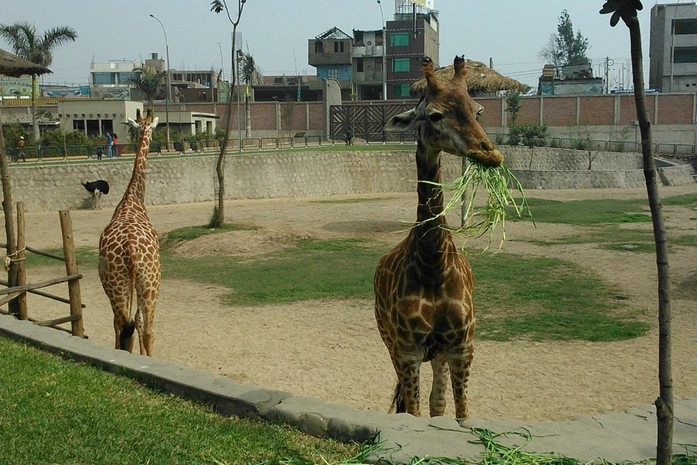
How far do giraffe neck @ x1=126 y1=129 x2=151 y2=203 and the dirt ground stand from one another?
208cm

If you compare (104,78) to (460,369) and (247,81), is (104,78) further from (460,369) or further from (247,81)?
(460,369)

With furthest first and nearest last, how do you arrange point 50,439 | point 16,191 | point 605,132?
point 605,132 < point 16,191 < point 50,439

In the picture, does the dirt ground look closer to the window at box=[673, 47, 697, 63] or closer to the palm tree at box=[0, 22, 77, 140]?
the palm tree at box=[0, 22, 77, 140]

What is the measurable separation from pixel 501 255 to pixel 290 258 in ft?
15.6

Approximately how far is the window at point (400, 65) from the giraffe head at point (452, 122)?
2652 inches

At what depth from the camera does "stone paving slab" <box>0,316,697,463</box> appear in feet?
15.1

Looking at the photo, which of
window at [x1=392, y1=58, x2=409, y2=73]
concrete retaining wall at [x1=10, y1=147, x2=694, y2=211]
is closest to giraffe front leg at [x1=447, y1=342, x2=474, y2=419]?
concrete retaining wall at [x1=10, y1=147, x2=694, y2=211]

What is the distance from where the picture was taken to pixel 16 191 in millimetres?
26531

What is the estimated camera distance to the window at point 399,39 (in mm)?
71250

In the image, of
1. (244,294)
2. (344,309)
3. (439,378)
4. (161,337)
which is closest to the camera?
(439,378)

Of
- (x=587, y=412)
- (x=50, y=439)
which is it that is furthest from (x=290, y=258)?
(x=50, y=439)

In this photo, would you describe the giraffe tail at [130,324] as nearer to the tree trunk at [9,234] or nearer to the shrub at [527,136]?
the tree trunk at [9,234]

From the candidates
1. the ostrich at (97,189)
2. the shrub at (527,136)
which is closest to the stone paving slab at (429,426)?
the ostrich at (97,189)

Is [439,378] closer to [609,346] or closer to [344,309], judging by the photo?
[609,346]
